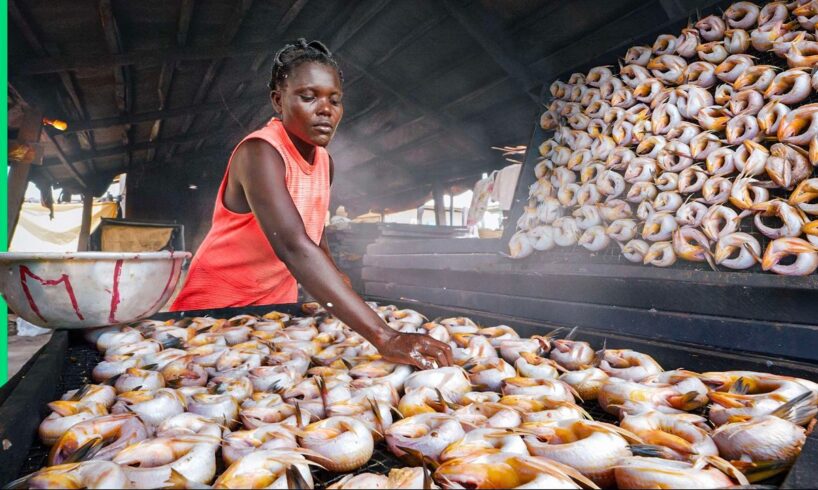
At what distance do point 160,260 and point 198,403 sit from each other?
38.4 inches

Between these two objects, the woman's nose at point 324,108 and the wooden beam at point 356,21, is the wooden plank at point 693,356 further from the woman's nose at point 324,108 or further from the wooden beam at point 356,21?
the wooden beam at point 356,21

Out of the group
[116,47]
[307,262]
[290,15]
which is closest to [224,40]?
[290,15]

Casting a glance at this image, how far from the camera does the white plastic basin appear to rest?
1591 millimetres

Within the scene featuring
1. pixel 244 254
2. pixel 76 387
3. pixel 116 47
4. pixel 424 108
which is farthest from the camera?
pixel 424 108

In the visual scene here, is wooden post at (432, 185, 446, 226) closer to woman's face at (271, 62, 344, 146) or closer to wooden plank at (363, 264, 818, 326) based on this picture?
wooden plank at (363, 264, 818, 326)

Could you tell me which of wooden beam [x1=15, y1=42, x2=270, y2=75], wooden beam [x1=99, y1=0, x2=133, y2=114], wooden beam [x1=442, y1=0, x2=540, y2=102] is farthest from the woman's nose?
wooden beam [x1=15, y1=42, x2=270, y2=75]

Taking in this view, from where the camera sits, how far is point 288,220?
5.63ft

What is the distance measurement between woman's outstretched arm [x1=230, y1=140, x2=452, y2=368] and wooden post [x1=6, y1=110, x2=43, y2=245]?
599 cm

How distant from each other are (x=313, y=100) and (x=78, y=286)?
4.06ft

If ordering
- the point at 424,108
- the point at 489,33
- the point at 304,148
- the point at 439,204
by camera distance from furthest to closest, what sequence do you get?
the point at 439,204, the point at 424,108, the point at 489,33, the point at 304,148

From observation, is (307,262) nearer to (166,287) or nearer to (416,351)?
(416,351)

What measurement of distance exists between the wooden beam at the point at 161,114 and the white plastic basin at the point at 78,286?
230 inches

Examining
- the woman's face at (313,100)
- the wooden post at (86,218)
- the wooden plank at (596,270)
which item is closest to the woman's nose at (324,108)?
the woman's face at (313,100)

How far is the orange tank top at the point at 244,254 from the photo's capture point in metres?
2.43
